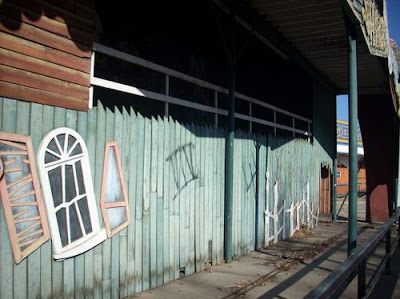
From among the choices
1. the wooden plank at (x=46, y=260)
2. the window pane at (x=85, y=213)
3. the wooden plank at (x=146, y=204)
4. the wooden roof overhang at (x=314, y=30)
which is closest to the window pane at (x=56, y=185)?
the window pane at (x=85, y=213)

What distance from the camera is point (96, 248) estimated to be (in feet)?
A: 15.4

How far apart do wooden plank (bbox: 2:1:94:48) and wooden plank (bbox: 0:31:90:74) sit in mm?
185

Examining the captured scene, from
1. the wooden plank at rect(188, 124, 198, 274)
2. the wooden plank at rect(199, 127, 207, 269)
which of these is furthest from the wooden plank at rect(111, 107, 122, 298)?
the wooden plank at rect(199, 127, 207, 269)

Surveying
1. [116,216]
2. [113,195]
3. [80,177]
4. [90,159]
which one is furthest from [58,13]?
[116,216]

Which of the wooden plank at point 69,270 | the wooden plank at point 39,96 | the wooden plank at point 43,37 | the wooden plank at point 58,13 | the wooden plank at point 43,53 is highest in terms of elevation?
the wooden plank at point 58,13

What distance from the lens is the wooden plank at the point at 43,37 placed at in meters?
3.88

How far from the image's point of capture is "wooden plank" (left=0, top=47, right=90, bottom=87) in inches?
152

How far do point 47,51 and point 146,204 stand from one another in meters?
2.26

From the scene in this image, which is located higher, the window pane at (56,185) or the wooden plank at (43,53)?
the wooden plank at (43,53)

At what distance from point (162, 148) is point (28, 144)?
7.19 ft

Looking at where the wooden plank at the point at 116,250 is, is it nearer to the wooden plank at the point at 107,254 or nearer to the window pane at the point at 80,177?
the wooden plank at the point at 107,254

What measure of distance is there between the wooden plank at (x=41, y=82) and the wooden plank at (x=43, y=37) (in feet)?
1.14

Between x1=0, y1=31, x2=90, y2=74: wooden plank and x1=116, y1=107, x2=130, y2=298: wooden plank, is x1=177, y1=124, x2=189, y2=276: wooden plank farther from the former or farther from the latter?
x1=0, y1=31, x2=90, y2=74: wooden plank

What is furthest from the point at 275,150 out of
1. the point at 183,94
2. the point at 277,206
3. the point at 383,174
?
the point at 383,174
